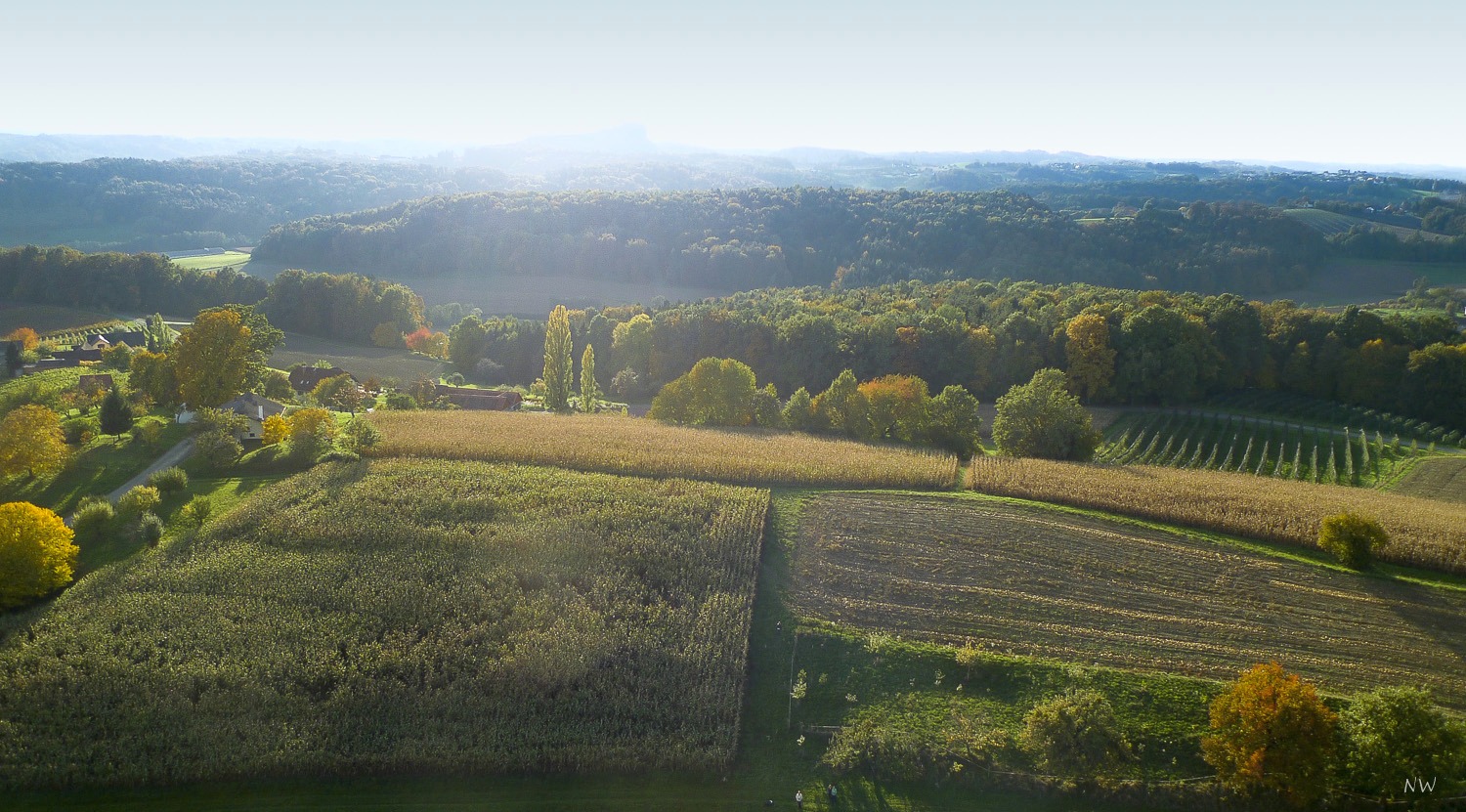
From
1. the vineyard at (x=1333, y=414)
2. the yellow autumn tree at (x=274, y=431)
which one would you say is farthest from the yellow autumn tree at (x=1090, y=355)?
the yellow autumn tree at (x=274, y=431)

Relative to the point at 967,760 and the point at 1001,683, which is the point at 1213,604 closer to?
the point at 1001,683

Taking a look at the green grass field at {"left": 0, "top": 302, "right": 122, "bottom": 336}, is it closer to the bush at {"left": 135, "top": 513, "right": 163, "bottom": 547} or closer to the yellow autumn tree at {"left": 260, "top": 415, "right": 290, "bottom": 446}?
the yellow autumn tree at {"left": 260, "top": 415, "right": 290, "bottom": 446}

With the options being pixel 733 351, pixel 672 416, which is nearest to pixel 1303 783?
pixel 672 416

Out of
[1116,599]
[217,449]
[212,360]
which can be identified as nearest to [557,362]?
[212,360]

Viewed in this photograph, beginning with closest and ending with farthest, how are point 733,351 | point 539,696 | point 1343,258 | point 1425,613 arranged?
point 539,696 < point 1425,613 < point 733,351 < point 1343,258

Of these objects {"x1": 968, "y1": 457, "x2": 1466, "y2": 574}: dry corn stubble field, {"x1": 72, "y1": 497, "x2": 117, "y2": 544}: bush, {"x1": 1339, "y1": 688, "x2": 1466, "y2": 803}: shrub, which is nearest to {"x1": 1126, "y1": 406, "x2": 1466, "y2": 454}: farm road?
{"x1": 968, "y1": 457, "x2": 1466, "y2": 574}: dry corn stubble field

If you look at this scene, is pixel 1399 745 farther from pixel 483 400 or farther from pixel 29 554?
pixel 483 400

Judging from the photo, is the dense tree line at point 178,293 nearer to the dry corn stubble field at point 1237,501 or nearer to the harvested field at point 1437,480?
the dry corn stubble field at point 1237,501
